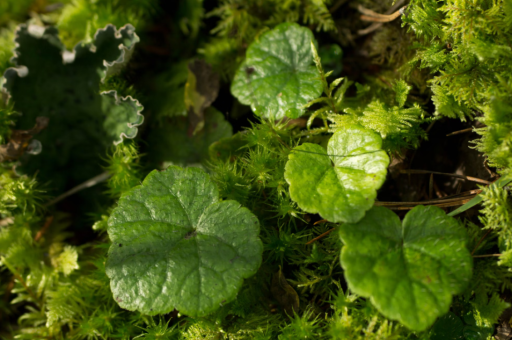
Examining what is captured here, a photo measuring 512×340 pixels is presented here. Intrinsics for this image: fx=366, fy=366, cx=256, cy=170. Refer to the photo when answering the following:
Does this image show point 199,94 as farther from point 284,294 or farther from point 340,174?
point 284,294

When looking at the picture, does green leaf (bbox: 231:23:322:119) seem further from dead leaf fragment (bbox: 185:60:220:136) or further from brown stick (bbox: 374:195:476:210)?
brown stick (bbox: 374:195:476:210)

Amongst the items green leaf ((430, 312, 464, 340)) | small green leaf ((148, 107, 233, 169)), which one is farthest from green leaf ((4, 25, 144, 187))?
green leaf ((430, 312, 464, 340))

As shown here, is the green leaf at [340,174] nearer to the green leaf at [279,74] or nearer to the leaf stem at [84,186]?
the green leaf at [279,74]

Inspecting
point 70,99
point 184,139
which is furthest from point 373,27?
point 70,99

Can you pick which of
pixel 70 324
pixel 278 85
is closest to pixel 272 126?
pixel 278 85

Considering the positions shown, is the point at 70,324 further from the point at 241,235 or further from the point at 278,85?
the point at 278,85
